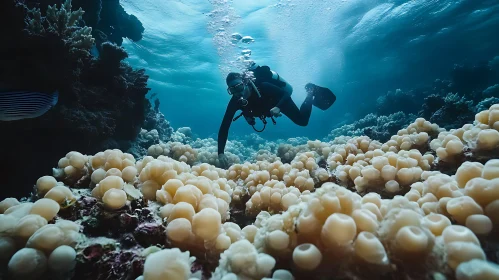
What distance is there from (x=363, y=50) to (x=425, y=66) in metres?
10.8

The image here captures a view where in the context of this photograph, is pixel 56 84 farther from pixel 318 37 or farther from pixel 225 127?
pixel 318 37

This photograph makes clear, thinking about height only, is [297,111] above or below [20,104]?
above

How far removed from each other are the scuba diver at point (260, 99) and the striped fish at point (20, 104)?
3.34 m

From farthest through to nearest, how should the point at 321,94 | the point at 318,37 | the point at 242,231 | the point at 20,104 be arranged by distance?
1. the point at 318,37
2. the point at 321,94
3. the point at 20,104
4. the point at 242,231

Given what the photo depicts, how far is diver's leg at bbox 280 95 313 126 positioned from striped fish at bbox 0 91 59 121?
537 centimetres

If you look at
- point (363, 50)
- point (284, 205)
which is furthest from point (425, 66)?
point (284, 205)

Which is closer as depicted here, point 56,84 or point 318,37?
point 56,84

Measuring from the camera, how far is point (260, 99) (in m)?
6.68

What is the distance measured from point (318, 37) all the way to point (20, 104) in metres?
25.7

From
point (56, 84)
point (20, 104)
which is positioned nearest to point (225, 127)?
point (56, 84)

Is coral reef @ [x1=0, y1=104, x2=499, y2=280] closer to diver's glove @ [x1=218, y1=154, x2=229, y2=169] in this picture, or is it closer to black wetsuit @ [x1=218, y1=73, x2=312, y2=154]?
diver's glove @ [x1=218, y1=154, x2=229, y2=169]

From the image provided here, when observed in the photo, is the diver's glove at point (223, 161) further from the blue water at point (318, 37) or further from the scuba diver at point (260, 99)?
the blue water at point (318, 37)

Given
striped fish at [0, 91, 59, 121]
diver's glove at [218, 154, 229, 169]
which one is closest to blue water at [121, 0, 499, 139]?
diver's glove at [218, 154, 229, 169]

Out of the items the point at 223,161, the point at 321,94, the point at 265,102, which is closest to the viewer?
the point at 223,161
